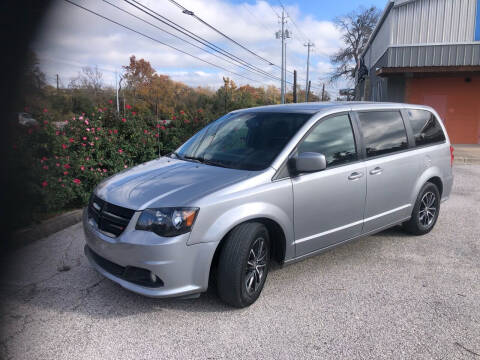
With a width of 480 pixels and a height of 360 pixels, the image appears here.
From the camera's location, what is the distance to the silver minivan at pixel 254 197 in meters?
3.10

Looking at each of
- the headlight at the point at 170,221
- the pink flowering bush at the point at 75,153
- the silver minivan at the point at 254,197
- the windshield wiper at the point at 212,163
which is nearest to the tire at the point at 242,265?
the silver minivan at the point at 254,197

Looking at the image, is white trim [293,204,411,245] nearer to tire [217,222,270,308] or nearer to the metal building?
tire [217,222,270,308]

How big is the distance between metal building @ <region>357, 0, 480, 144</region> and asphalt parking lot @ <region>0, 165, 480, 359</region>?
47.2 feet

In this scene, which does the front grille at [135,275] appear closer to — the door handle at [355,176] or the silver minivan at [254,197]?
the silver minivan at [254,197]

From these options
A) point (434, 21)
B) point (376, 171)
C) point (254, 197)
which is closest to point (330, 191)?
point (376, 171)

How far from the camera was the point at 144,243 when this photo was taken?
304cm

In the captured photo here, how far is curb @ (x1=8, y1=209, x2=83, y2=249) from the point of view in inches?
193

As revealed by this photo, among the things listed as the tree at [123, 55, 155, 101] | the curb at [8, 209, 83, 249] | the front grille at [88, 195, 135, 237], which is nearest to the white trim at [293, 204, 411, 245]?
the front grille at [88, 195, 135, 237]

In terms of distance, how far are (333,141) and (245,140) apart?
0.91 metres

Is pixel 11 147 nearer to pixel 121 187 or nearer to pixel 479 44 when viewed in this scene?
pixel 121 187

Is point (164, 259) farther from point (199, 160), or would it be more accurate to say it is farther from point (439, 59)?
point (439, 59)

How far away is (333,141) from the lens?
412 centimetres

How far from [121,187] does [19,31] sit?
362cm

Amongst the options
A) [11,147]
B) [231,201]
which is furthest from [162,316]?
[11,147]
